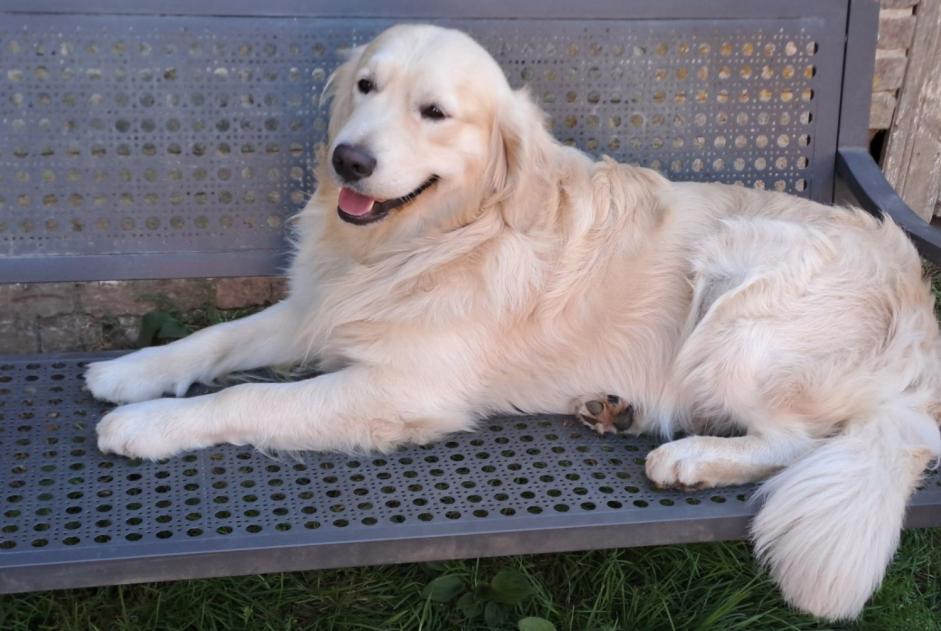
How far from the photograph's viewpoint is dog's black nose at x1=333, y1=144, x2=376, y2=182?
2473 mm

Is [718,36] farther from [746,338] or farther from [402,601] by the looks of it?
[402,601]

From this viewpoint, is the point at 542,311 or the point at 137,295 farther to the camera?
the point at 137,295

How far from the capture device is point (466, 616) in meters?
2.68

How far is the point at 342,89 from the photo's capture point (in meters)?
2.88

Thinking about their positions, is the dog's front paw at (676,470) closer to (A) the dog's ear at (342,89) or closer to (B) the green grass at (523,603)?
(B) the green grass at (523,603)

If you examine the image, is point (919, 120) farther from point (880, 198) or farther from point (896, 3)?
point (880, 198)

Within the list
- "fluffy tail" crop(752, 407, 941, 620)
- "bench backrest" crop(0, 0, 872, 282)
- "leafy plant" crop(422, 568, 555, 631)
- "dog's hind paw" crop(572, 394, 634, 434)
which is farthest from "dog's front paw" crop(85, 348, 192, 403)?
"fluffy tail" crop(752, 407, 941, 620)

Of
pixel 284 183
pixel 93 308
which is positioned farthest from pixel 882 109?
pixel 93 308

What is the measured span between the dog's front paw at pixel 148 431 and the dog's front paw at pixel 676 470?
Result: 1146 mm

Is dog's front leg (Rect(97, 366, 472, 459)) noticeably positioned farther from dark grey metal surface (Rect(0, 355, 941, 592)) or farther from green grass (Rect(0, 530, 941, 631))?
green grass (Rect(0, 530, 941, 631))

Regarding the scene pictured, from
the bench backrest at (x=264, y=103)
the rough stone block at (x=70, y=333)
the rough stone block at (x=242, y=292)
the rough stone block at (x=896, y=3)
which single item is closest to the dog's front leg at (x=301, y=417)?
the bench backrest at (x=264, y=103)

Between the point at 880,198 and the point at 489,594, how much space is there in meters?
1.79

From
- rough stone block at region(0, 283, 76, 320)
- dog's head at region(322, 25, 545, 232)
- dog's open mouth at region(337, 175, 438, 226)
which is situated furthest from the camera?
rough stone block at region(0, 283, 76, 320)

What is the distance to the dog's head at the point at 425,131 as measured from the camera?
2.54 metres
